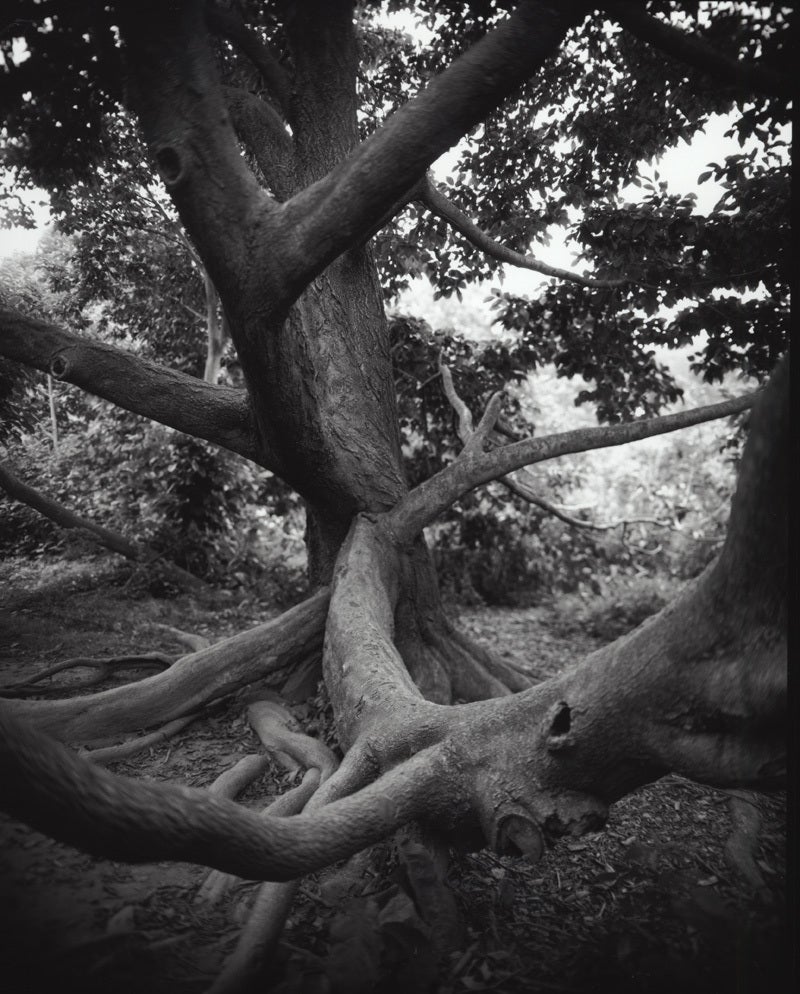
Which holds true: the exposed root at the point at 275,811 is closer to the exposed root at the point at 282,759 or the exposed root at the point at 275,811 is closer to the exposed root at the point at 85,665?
the exposed root at the point at 282,759

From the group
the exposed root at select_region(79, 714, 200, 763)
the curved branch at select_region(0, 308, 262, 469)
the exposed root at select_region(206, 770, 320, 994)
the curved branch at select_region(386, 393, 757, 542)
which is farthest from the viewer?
the curved branch at select_region(386, 393, 757, 542)

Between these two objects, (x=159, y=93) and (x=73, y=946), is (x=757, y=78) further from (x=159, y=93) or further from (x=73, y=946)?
(x=73, y=946)

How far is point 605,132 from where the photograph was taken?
4.48 metres

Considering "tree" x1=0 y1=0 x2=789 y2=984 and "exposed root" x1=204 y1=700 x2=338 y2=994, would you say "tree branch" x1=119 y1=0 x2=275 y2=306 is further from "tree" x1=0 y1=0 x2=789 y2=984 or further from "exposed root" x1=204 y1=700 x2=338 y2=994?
"exposed root" x1=204 y1=700 x2=338 y2=994

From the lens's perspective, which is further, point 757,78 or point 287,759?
point 287,759

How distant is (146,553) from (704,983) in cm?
652

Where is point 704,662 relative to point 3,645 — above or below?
below

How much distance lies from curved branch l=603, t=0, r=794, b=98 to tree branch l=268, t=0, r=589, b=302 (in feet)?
0.61

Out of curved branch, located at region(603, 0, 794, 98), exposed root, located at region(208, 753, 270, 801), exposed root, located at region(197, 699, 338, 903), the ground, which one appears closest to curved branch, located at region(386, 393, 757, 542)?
exposed root, located at region(197, 699, 338, 903)

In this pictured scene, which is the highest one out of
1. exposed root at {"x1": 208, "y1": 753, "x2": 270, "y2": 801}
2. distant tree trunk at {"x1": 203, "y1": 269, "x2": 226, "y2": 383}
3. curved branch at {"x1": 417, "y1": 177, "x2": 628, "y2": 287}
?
distant tree trunk at {"x1": 203, "y1": 269, "x2": 226, "y2": 383}

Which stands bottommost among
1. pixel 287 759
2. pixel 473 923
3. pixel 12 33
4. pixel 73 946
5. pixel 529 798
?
pixel 473 923

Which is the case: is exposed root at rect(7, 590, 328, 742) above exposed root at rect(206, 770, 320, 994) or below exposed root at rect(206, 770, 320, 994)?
above

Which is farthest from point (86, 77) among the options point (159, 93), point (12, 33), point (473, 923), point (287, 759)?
point (473, 923)

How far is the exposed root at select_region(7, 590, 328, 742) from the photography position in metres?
3.11
